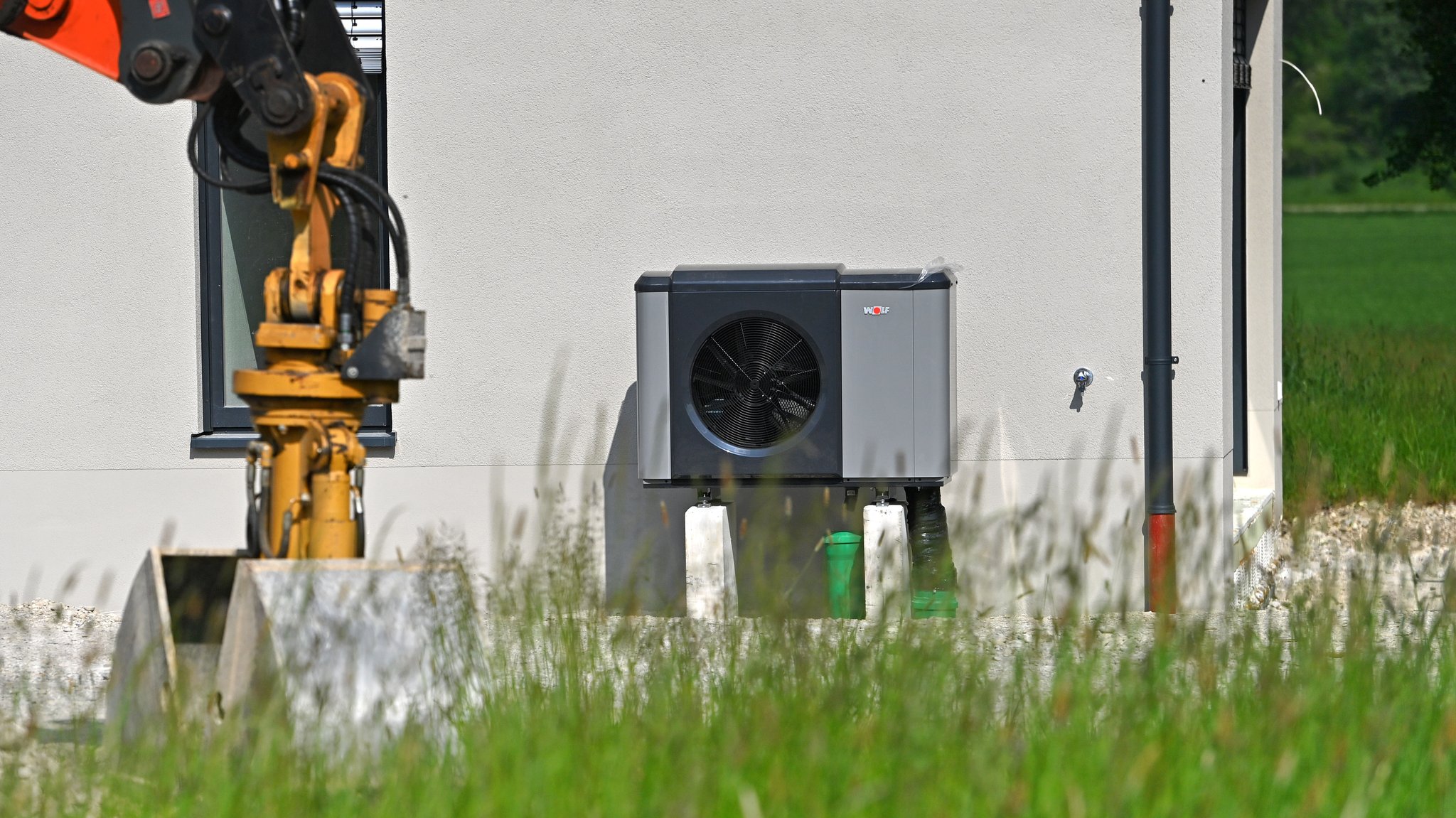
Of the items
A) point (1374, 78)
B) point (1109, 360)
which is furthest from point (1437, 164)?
point (1374, 78)

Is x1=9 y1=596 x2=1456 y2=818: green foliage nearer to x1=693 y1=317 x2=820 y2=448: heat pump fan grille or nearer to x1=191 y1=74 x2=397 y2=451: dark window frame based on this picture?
x1=693 y1=317 x2=820 y2=448: heat pump fan grille

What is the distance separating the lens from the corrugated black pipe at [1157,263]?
6996mm

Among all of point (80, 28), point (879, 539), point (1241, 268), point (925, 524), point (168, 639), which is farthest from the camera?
point (1241, 268)

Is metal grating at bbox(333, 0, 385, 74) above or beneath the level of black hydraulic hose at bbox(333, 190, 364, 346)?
above

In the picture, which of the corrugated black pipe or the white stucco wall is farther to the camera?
the white stucco wall

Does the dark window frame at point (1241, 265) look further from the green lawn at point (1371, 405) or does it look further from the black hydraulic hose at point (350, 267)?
the black hydraulic hose at point (350, 267)

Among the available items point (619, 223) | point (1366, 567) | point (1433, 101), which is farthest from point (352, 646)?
point (1433, 101)

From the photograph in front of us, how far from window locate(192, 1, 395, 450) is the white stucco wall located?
9 cm

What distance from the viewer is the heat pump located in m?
6.73

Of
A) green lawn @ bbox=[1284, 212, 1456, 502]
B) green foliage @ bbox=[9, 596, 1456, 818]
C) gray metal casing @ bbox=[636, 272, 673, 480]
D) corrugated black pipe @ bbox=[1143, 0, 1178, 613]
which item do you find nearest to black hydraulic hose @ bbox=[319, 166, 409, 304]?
green foliage @ bbox=[9, 596, 1456, 818]

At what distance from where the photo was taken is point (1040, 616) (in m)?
3.87

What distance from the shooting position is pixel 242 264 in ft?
25.4

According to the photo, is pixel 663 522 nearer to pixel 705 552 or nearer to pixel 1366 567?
pixel 705 552

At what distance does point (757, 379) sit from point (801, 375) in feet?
0.56
